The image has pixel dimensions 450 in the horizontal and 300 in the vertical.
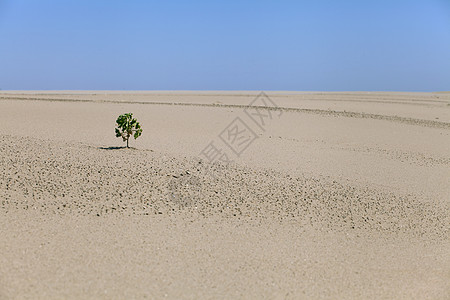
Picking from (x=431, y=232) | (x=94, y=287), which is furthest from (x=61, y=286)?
(x=431, y=232)

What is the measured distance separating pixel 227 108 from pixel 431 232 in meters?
17.6

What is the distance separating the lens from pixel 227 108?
2344 cm

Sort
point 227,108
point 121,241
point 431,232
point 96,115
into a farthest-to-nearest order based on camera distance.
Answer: point 227,108, point 96,115, point 431,232, point 121,241

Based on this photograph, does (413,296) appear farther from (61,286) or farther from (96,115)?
(96,115)

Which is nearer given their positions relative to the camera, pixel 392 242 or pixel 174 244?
pixel 174 244

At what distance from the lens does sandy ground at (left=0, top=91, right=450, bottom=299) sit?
4727 mm

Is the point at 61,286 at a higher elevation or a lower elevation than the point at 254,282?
lower

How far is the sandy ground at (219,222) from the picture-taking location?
15.5 feet

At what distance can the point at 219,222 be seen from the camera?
6.26 metres

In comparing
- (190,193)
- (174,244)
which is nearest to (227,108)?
(190,193)

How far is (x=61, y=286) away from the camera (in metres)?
4.40

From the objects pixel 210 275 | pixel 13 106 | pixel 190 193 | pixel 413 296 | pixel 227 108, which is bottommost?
pixel 210 275

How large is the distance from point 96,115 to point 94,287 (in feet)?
52.1

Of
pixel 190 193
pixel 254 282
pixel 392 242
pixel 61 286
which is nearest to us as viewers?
pixel 61 286
